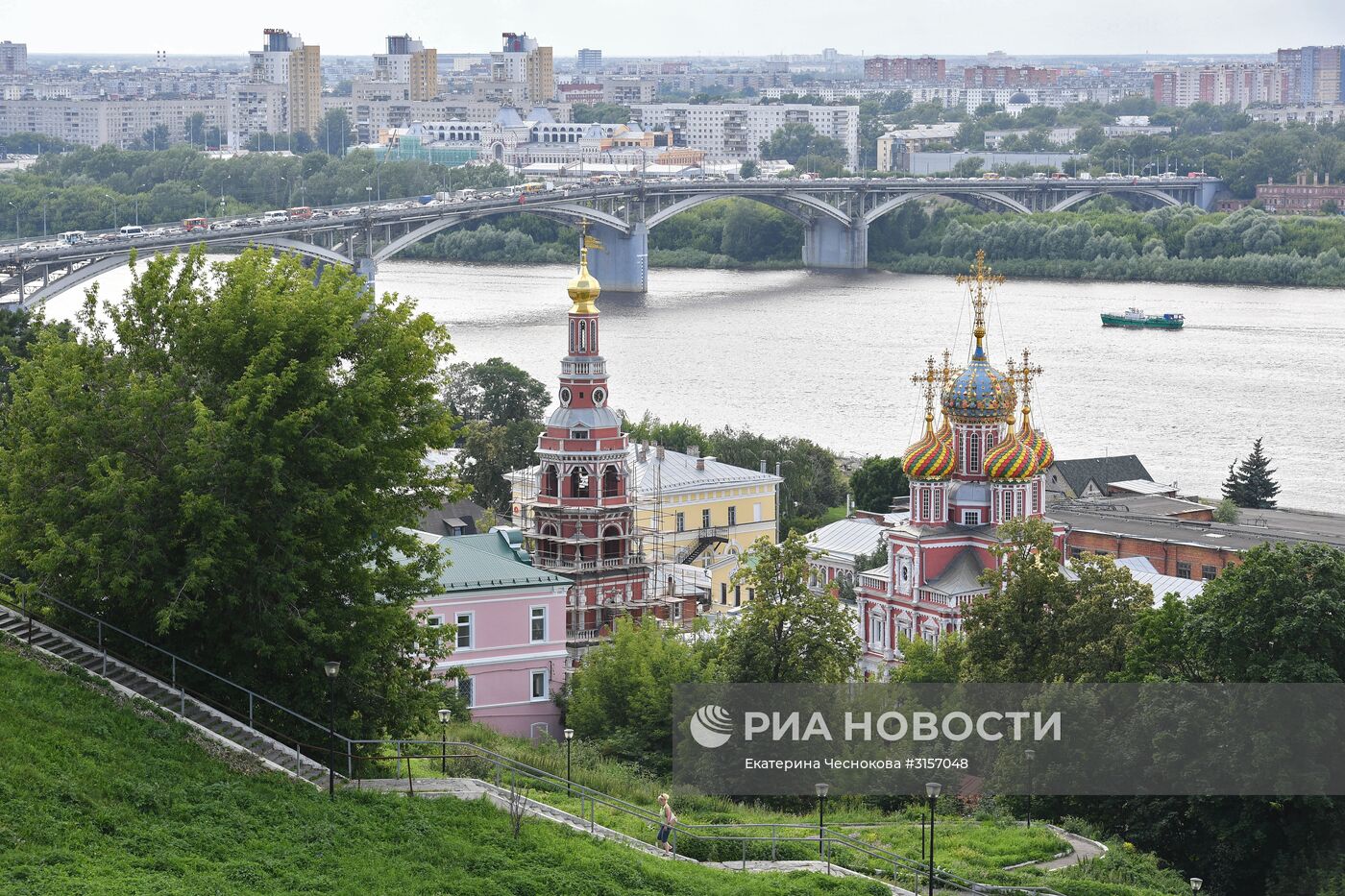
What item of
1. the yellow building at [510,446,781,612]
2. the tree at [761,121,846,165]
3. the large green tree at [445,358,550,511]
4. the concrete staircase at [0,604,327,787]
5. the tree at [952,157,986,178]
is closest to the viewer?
the concrete staircase at [0,604,327,787]

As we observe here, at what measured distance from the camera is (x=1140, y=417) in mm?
31906

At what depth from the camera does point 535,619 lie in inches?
608

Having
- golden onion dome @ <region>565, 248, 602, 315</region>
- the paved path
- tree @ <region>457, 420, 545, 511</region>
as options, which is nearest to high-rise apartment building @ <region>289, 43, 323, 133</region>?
tree @ <region>457, 420, 545, 511</region>

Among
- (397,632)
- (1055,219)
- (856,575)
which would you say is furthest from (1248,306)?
(397,632)

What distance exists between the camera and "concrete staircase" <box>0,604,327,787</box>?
380 inches

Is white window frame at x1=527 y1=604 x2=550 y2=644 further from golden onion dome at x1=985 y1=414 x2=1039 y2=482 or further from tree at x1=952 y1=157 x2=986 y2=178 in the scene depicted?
tree at x1=952 y1=157 x2=986 y2=178

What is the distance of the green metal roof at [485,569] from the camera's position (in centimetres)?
1514

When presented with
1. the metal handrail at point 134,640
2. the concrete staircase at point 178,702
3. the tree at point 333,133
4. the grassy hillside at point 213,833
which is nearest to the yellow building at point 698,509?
the metal handrail at point 134,640

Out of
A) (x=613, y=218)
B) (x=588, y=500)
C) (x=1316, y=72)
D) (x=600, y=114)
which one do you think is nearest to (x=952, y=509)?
(x=588, y=500)

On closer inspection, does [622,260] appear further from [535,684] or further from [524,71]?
[524,71]

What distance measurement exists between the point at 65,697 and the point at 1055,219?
50.9m

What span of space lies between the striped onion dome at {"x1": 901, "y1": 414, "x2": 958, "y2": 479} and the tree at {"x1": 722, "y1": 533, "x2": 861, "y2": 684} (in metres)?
3.37

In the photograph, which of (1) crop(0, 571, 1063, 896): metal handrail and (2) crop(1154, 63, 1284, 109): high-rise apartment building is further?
(2) crop(1154, 63, 1284, 109): high-rise apartment building

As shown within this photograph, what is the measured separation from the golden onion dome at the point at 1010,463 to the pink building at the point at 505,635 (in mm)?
3114
